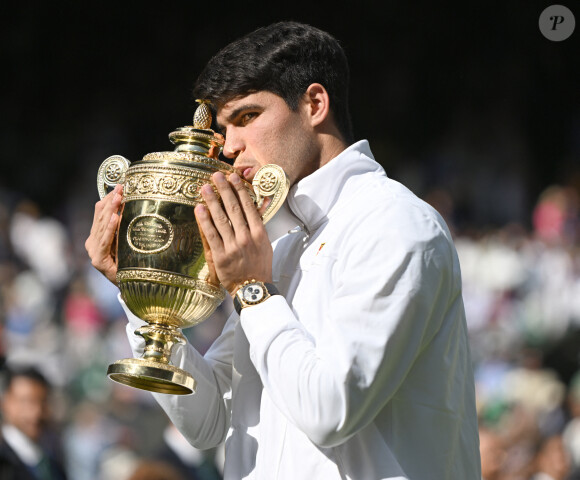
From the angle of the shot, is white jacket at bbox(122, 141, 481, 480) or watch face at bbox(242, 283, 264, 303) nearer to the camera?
white jacket at bbox(122, 141, 481, 480)

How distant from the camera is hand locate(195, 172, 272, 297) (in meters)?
2.06

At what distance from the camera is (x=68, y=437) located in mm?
7617

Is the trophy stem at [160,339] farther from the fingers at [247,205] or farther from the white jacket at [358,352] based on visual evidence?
the fingers at [247,205]

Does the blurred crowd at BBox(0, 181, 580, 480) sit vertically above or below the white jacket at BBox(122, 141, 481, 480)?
below

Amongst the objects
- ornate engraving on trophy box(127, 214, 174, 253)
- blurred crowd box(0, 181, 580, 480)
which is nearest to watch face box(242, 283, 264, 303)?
ornate engraving on trophy box(127, 214, 174, 253)

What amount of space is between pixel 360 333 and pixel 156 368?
0.50 m

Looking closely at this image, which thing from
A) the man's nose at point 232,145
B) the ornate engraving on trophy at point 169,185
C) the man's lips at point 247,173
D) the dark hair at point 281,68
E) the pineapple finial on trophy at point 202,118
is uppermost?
the dark hair at point 281,68

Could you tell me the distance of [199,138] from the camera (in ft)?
7.47

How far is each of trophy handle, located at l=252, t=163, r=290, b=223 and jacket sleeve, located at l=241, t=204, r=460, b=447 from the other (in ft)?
0.67

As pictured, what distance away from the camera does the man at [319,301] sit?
1.90 m

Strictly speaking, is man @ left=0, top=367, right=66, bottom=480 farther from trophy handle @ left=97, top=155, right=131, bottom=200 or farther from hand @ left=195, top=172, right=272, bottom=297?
hand @ left=195, top=172, right=272, bottom=297

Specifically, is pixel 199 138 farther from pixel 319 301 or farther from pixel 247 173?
Answer: pixel 319 301

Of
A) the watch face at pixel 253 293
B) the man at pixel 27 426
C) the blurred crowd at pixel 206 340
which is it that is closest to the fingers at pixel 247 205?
the watch face at pixel 253 293

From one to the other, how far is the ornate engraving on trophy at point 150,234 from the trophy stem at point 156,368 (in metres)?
0.20
